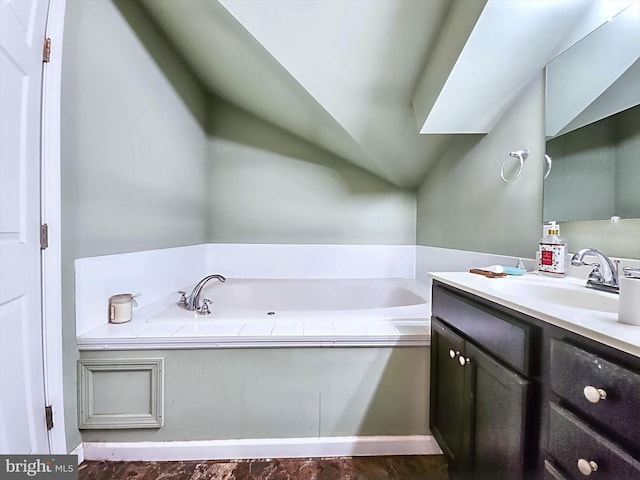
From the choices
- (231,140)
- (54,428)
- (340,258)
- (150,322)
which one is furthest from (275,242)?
(54,428)

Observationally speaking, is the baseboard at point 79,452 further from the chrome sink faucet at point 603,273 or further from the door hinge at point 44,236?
the chrome sink faucet at point 603,273

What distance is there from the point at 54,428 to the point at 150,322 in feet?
1.62

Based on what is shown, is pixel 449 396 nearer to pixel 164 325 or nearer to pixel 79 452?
pixel 164 325

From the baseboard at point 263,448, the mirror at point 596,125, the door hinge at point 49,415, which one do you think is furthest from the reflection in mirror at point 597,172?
the door hinge at point 49,415

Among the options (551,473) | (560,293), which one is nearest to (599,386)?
(551,473)

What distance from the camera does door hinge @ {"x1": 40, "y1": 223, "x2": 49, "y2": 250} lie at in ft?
3.76

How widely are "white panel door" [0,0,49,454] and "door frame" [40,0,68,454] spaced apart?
18 millimetres

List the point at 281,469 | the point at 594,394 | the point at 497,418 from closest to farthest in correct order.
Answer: the point at 594,394 → the point at 497,418 → the point at 281,469

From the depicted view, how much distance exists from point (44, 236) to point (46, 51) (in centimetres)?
71

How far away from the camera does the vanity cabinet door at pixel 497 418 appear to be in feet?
2.52

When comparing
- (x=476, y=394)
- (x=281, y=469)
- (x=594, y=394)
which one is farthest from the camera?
(x=281, y=469)

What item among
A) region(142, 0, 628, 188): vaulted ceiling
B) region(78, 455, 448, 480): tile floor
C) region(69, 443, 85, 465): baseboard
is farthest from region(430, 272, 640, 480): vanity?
region(69, 443, 85, 465): baseboard

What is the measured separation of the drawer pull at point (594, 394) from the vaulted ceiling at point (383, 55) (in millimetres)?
1335

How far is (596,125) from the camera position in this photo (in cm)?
111
